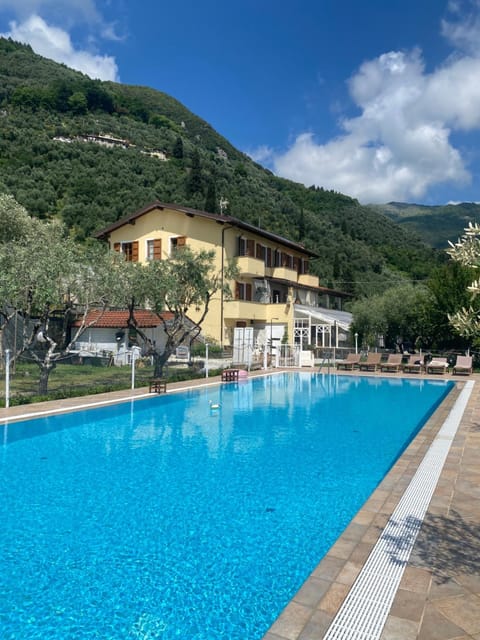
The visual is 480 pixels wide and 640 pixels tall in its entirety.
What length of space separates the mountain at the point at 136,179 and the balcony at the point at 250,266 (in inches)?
346

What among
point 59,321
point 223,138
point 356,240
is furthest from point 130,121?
point 59,321

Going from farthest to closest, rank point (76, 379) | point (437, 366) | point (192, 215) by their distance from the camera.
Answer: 1. point (192, 215)
2. point (437, 366)
3. point (76, 379)

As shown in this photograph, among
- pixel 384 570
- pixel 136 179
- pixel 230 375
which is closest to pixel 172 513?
pixel 384 570

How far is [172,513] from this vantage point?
281 inches

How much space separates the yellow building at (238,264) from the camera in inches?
1230

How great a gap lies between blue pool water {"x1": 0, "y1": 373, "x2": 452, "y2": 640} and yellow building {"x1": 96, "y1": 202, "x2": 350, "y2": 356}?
16712 millimetres

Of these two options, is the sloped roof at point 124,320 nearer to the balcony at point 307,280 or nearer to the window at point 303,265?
the balcony at point 307,280

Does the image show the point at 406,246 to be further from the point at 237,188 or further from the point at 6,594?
the point at 6,594

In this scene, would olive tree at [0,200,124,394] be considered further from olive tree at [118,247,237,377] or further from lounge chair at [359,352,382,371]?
lounge chair at [359,352,382,371]

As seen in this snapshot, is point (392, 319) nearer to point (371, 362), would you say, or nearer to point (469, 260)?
point (371, 362)

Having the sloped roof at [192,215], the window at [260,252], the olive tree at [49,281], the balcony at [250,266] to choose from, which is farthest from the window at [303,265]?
the olive tree at [49,281]

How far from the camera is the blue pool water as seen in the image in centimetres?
460

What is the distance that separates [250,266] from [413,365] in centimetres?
1226

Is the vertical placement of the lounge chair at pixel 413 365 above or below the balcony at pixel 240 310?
below
